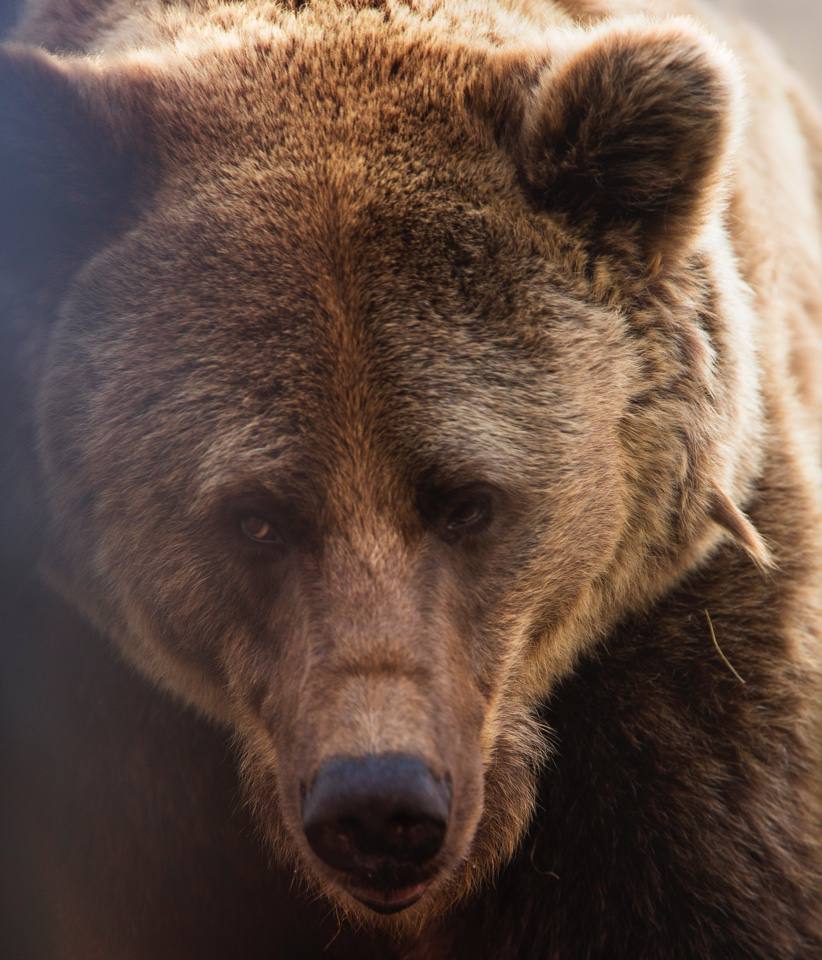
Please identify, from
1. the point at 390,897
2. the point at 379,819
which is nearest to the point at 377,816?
the point at 379,819

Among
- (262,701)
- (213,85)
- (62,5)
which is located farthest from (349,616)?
(62,5)

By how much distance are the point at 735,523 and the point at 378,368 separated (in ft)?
3.97

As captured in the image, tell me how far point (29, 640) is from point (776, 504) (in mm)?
2429

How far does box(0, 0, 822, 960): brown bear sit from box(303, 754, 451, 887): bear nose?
0.01 metres

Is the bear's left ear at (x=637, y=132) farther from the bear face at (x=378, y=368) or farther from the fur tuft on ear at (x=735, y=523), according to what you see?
the fur tuft on ear at (x=735, y=523)

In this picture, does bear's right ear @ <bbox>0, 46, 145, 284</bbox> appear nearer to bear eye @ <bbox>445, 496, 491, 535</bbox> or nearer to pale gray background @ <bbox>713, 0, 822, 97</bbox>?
bear eye @ <bbox>445, 496, 491, 535</bbox>

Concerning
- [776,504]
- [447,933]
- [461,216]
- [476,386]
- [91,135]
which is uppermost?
[91,135]

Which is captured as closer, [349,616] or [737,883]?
[349,616]

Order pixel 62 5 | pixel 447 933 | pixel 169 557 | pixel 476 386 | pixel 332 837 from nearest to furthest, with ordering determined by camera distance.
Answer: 1. pixel 332 837
2. pixel 476 386
3. pixel 169 557
4. pixel 447 933
5. pixel 62 5

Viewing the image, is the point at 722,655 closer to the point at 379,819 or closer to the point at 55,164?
the point at 379,819

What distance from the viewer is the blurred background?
11906mm

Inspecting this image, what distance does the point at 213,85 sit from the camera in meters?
3.55

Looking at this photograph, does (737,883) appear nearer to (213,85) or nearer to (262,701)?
(262,701)

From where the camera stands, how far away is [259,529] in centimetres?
336
